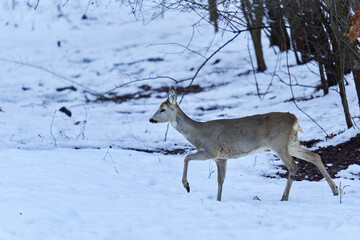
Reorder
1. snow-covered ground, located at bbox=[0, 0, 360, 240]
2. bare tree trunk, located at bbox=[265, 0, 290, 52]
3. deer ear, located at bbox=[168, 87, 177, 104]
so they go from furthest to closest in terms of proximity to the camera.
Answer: bare tree trunk, located at bbox=[265, 0, 290, 52]
deer ear, located at bbox=[168, 87, 177, 104]
snow-covered ground, located at bbox=[0, 0, 360, 240]

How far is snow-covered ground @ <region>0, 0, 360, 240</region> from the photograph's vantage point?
17.1 ft

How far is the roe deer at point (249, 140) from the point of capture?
22.8 ft

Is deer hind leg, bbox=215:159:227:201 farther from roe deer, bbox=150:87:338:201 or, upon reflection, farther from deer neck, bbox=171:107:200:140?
deer neck, bbox=171:107:200:140

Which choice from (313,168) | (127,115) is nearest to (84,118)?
(127,115)

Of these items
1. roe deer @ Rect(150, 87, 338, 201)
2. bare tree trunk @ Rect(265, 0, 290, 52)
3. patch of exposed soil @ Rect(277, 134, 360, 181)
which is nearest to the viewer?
roe deer @ Rect(150, 87, 338, 201)

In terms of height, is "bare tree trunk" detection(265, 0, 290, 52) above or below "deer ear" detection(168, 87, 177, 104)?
above

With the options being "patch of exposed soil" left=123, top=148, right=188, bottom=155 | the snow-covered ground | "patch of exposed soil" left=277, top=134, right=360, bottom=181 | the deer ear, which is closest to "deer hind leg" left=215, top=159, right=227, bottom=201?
the snow-covered ground

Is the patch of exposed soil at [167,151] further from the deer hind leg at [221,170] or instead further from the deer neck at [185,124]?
the deer hind leg at [221,170]

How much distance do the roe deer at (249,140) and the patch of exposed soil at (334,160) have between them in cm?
130

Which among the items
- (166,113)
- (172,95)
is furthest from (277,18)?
(166,113)

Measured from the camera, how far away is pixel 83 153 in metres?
9.38

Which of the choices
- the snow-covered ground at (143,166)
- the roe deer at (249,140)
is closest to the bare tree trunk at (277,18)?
the snow-covered ground at (143,166)

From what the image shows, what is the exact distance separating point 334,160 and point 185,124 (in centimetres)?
305

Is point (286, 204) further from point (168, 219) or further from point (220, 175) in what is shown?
point (168, 219)
